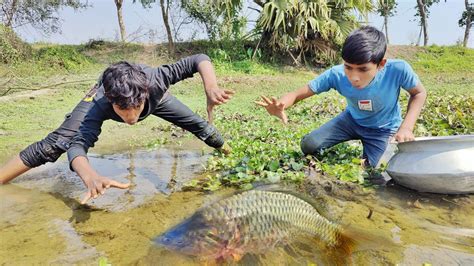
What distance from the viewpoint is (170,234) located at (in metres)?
2.22

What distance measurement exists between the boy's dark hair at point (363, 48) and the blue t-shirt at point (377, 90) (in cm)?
45

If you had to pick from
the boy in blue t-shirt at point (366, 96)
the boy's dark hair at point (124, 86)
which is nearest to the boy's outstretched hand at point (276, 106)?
the boy in blue t-shirt at point (366, 96)

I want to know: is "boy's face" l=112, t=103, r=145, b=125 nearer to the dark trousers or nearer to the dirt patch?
the dark trousers

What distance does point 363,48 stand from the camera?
3.23m

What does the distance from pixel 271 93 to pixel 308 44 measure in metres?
4.42

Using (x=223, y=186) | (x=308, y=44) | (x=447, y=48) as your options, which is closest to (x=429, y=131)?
(x=223, y=186)

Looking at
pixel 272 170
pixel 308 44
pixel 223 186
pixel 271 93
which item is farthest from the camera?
pixel 308 44

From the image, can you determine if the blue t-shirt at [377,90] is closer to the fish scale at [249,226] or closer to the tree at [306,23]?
the fish scale at [249,226]

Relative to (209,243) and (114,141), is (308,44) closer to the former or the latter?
(114,141)

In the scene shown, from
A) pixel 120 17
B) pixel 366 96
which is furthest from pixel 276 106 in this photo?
pixel 120 17

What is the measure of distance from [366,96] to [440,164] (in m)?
0.92

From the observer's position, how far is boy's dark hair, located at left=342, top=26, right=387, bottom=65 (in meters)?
3.24

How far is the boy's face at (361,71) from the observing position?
11.1 ft

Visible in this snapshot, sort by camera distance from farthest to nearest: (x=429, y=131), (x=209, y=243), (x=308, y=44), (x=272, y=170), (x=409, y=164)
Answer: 1. (x=308, y=44)
2. (x=429, y=131)
3. (x=272, y=170)
4. (x=409, y=164)
5. (x=209, y=243)
